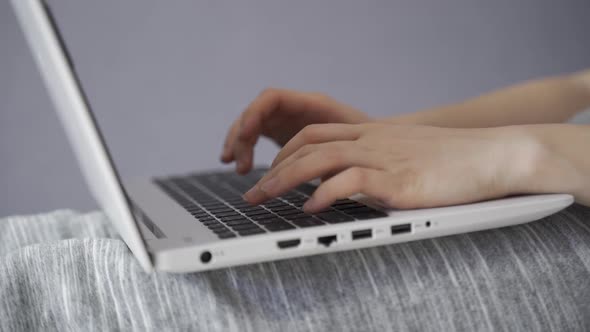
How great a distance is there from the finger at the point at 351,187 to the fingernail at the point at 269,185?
40 mm

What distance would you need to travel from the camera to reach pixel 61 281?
542mm

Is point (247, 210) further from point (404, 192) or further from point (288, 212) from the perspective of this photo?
point (404, 192)

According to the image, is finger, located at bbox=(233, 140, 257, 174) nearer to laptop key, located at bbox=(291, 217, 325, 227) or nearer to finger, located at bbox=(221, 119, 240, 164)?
finger, located at bbox=(221, 119, 240, 164)

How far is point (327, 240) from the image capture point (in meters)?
0.52

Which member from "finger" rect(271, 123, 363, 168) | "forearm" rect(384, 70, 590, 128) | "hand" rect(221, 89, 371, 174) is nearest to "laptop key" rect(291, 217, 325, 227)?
"finger" rect(271, 123, 363, 168)

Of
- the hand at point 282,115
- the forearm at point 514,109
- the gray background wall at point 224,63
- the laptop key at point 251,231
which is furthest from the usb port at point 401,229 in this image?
the gray background wall at point 224,63

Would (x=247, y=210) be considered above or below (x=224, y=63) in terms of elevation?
above

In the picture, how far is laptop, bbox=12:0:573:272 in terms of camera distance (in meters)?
0.49

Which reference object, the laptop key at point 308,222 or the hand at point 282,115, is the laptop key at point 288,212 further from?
the hand at point 282,115

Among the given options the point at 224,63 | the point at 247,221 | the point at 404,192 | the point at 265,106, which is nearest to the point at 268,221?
the point at 247,221

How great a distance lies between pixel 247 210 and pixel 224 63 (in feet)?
5.42

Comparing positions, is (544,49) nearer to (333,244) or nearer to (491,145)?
(491,145)

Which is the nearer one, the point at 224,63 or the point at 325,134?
the point at 325,134

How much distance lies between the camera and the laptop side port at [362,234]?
524mm
